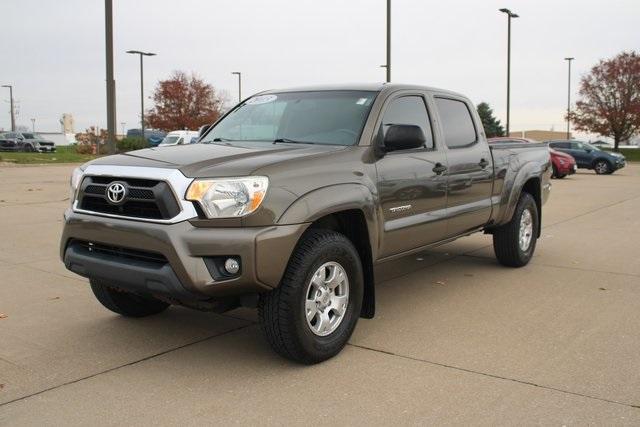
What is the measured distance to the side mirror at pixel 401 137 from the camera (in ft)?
15.4

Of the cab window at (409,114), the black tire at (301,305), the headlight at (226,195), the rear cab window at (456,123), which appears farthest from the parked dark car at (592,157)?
the headlight at (226,195)

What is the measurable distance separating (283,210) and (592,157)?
29975 mm

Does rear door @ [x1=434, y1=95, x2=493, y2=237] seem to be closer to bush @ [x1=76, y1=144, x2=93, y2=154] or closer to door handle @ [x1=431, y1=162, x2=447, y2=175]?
door handle @ [x1=431, y1=162, x2=447, y2=175]

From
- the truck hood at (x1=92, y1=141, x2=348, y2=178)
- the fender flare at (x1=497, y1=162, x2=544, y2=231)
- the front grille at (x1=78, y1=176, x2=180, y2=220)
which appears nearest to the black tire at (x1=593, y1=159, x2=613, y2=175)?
the fender flare at (x1=497, y1=162, x2=544, y2=231)

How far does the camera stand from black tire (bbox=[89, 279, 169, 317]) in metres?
4.95

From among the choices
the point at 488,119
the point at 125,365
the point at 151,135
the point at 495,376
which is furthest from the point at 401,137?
the point at 488,119

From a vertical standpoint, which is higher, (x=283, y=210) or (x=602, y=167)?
(x=283, y=210)

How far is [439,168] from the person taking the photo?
542cm

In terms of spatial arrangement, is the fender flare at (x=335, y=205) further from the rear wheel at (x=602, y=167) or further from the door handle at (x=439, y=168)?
the rear wheel at (x=602, y=167)

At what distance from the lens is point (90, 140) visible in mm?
49656

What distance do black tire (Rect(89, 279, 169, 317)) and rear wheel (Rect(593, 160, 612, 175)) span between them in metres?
29.0

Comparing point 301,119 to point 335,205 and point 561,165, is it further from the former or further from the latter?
point 561,165

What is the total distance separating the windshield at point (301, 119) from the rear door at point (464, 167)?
3.61ft

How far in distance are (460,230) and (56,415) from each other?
3788 millimetres
